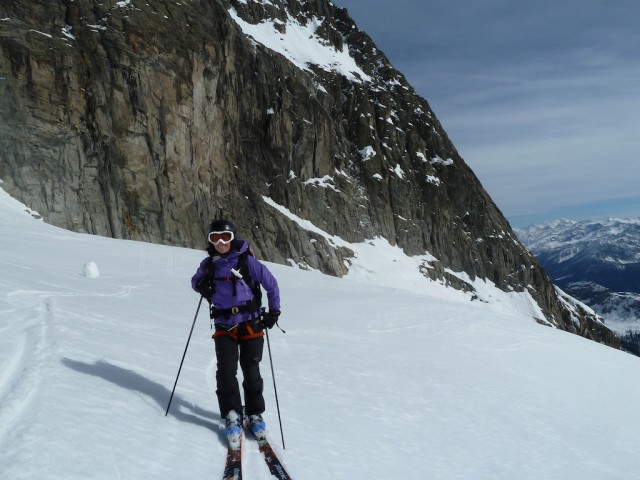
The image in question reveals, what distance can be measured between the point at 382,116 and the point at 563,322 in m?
58.7

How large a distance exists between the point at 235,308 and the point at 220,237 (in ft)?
2.50

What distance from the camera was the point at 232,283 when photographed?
4.92 m

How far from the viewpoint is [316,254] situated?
203 feet

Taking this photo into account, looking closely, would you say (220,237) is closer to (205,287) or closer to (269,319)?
(205,287)

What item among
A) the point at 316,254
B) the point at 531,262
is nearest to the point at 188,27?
the point at 316,254

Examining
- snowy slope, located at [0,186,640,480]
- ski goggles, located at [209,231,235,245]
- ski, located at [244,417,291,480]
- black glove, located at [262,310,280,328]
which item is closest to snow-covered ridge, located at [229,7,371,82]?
snowy slope, located at [0,186,640,480]

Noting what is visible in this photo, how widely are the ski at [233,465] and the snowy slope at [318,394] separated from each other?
90 mm

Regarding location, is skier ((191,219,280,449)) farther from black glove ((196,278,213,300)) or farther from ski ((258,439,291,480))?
ski ((258,439,291,480))

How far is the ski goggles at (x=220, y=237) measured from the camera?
4.77 meters

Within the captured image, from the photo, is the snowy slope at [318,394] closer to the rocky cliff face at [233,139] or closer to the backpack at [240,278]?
the backpack at [240,278]

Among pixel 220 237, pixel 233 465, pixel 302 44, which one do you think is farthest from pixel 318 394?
pixel 302 44

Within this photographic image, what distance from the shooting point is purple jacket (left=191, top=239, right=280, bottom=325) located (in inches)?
193

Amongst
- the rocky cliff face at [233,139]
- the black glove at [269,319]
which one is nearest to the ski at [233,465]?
the black glove at [269,319]

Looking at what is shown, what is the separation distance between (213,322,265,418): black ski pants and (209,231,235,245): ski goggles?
91 cm
